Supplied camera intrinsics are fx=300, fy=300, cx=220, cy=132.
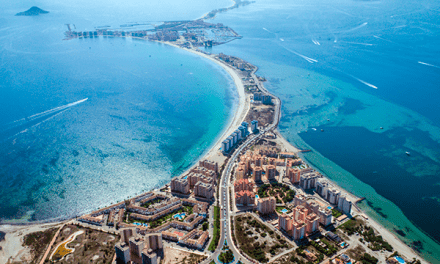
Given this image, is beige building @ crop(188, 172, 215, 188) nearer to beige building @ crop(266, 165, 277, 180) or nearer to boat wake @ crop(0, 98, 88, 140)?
beige building @ crop(266, 165, 277, 180)

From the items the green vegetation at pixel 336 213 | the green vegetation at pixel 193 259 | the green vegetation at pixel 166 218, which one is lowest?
the green vegetation at pixel 336 213

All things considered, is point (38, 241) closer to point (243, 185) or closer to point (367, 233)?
point (243, 185)

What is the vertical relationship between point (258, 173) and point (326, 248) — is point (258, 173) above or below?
above

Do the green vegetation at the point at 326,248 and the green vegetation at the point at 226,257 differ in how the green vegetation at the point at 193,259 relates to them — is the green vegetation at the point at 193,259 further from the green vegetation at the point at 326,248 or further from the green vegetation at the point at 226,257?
the green vegetation at the point at 326,248

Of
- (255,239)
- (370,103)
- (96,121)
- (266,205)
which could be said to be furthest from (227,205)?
(370,103)

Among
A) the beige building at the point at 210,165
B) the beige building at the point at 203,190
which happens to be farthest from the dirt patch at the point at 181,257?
the beige building at the point at 210,165

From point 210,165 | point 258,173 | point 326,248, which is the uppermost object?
point 210,165

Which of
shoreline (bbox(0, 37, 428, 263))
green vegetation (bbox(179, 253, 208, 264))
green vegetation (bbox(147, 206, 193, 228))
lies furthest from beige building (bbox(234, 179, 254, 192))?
green vegetation (bbox(179, 253, 208, 264))
